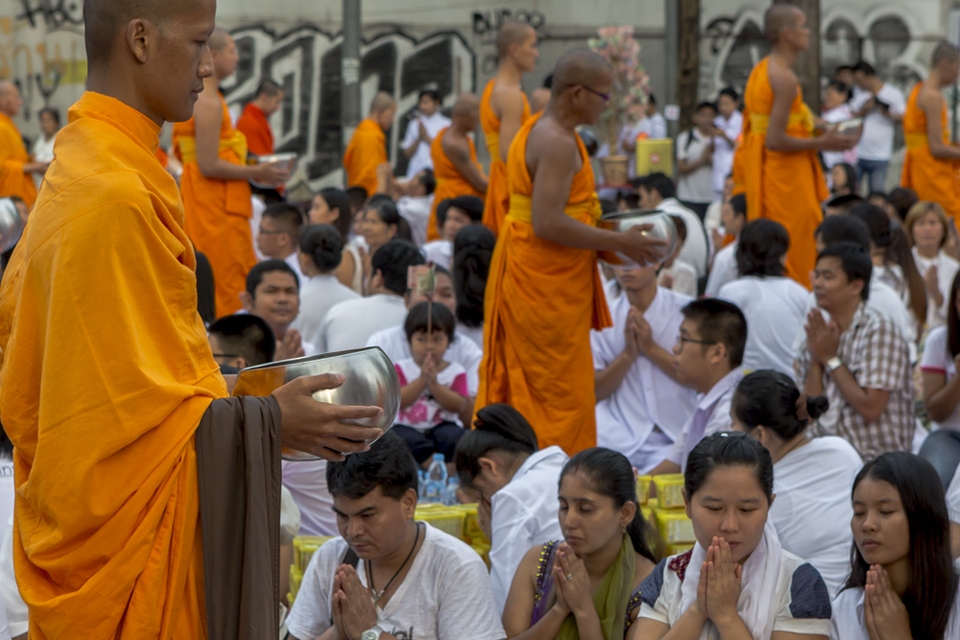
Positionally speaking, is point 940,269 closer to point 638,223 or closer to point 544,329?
point 638,223

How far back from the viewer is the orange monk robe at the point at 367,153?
458 inches

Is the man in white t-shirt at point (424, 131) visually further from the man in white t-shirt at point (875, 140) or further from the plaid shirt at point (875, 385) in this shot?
the plaid shirt at point (875, 385)

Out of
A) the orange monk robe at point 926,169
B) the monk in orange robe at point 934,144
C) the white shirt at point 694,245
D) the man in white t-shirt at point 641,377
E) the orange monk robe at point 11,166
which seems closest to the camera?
the man in white t-shirt at point 641,377

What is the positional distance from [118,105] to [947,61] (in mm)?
9362

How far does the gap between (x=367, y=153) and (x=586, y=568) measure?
28.9ft

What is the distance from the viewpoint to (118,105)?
2.00 m

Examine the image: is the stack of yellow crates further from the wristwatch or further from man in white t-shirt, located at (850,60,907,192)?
man in white t-shirt, located at (850,60,907,192)

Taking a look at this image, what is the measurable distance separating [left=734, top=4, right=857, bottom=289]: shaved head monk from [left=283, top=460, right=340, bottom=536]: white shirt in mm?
4143

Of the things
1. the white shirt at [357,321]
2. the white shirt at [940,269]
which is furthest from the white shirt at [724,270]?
the white shirt at [357,321]

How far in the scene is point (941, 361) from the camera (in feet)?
14.9

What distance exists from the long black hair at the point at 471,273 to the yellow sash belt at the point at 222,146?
1938 millimetres

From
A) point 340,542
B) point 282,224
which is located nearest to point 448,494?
point 340,542

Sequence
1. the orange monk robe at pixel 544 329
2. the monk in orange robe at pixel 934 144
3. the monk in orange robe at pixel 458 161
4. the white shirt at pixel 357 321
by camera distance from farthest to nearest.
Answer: the monk in orange robe at pixel 934 144 < the monk in orange robe at pixel 458 161 < the white shirt at pixel 357 321 < the orange monk robe at pixel 544 329

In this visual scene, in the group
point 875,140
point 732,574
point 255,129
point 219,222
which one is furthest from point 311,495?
point 875,140
